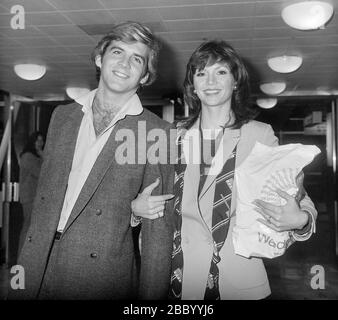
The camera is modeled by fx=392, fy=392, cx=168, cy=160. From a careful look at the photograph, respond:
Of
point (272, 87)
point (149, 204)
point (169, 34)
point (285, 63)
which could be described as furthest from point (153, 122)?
point (272, 87)

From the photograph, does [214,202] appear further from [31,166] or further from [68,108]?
[31,166]

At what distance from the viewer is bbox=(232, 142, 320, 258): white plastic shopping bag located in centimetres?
82

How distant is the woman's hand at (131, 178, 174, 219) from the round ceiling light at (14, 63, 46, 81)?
6.68ft

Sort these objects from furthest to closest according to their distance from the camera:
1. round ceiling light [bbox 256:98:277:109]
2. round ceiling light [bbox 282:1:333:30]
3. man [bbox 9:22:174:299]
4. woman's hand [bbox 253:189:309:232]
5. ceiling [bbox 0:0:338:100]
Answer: round ceiling light [bbox 256:98:277:109] < ceiling [bbox 0:0:338:100] < round ceiling light [bbox 282:1:333:30] < man [bbox 9:22:174:299] < woman's hand [bbox 253:189:309:232]

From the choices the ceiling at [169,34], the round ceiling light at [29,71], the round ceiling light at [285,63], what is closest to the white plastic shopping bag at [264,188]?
the ceiling at [169,34]

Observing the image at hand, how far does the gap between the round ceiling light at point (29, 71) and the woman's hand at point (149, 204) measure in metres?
2.04

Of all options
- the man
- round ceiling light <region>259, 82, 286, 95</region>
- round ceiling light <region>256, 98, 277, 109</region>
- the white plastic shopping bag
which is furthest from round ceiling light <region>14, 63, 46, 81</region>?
round ceiling light <region>256, 98, 277, 109</region>

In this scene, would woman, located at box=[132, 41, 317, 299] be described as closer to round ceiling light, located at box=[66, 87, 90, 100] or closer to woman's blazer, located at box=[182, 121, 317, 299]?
woman's blazer, located at box=[182, 121, 317, 299]

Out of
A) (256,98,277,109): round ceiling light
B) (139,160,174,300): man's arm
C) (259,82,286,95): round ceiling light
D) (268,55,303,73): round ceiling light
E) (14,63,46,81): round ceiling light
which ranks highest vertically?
(259,82,286,95): round ceiling light

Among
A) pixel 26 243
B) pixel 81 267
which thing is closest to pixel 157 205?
pixel 81 267

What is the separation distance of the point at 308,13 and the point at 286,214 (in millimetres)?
1531

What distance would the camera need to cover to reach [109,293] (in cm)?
93

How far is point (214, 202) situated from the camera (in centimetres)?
88

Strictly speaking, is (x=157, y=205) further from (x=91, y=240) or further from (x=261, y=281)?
(x=261, y=281)
